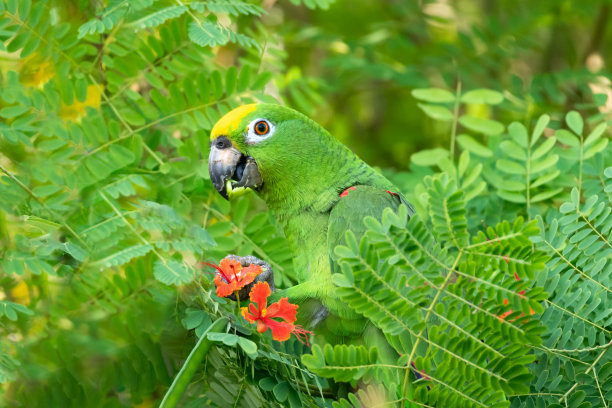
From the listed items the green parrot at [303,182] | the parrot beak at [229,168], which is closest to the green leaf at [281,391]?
the green parrot at [303,182]

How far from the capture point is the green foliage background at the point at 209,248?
108 cm

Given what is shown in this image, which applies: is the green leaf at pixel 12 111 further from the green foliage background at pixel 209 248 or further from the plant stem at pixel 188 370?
the plant stem at pixel 188 370

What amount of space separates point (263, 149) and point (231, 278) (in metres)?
0.78

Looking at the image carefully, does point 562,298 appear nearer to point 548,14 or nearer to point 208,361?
point 208,361

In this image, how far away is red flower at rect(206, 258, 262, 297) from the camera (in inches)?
49.0

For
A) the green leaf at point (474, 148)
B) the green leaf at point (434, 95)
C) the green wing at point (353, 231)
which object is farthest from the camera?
the green leaf at point (434, 95)

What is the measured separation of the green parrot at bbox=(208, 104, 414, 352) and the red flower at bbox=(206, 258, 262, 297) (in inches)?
15.8

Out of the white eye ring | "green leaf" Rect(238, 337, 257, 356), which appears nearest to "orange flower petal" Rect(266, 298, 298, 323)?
"green leaf" Rect(238, 337, 257, 356)

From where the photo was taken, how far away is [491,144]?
7.53 feet

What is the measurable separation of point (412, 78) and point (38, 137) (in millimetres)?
1892

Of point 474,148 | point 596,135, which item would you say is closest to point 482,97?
point 474,148

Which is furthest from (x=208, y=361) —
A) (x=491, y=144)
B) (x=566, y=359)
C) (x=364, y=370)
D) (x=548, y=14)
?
(x=548, y=14)

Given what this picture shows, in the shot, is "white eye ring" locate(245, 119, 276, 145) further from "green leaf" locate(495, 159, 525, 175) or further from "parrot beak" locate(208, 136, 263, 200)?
"green leaf" locate(495, 159, 525, 175)

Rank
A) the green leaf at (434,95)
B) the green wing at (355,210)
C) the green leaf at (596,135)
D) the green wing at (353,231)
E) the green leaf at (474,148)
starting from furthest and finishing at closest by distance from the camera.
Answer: the green leaf at (434,95)
the green leaf at (474,148)
the green leaf at (596,135)
the green wing at (355,210)
the green wing at (353,231)
